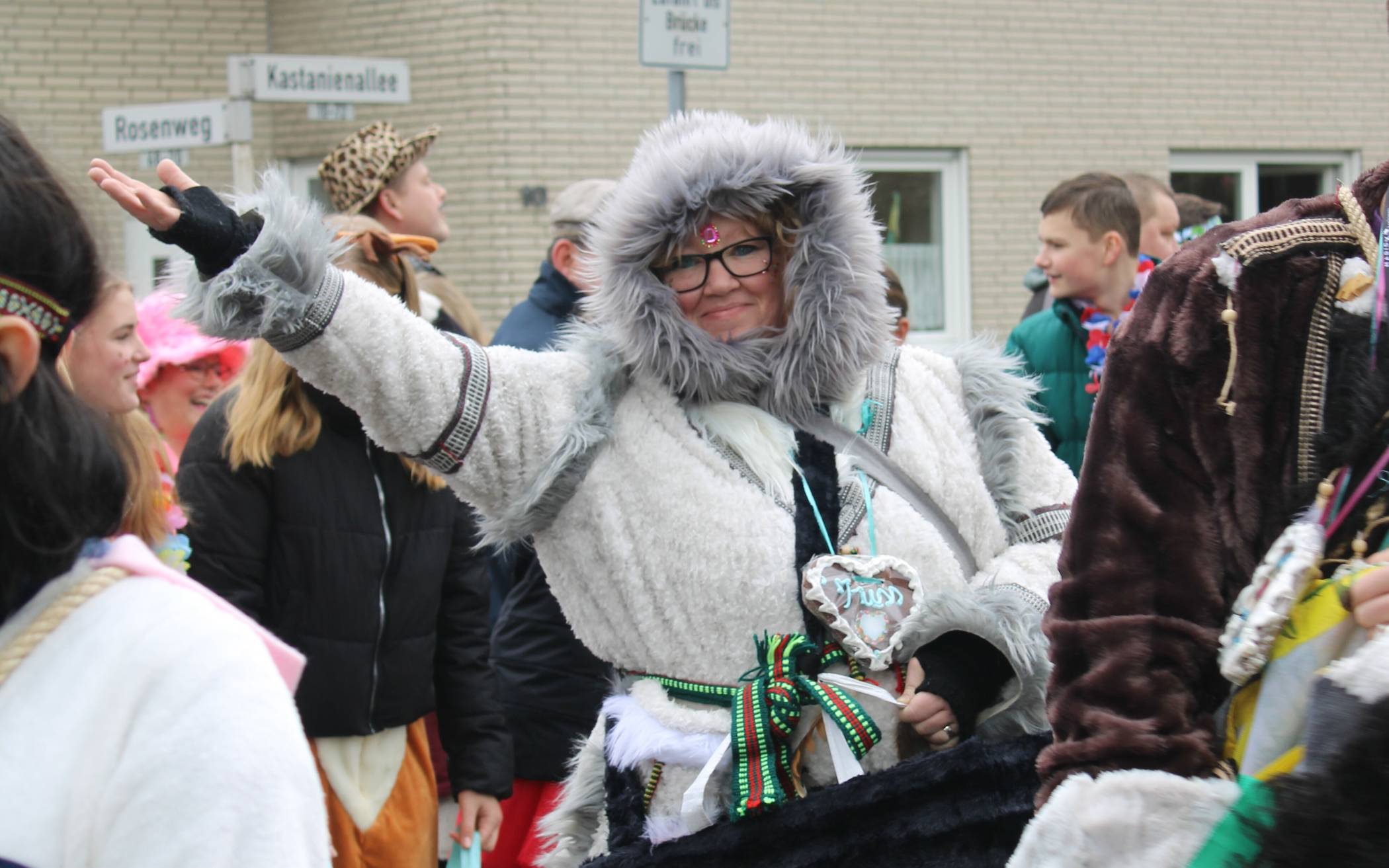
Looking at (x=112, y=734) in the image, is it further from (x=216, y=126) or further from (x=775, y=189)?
(x=216, y=126)

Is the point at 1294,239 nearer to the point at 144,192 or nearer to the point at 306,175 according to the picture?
the point at 144,192

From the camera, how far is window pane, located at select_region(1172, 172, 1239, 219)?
36.8 ft

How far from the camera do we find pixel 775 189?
8.80 ft

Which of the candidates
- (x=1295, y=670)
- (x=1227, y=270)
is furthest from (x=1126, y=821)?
(x=1227, y=270)

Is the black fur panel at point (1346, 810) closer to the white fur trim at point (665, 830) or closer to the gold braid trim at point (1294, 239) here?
the gold braid trim at point (1294, 239)

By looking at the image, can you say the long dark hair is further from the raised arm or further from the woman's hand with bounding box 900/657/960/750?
the woman's hand with bounding box 900/657/960/750

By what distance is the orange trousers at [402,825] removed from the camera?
3.08m

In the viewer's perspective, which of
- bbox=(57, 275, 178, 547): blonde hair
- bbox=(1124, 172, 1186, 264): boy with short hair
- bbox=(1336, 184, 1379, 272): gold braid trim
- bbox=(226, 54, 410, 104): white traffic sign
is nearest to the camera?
bbox=(57, 275, 178, 547): blonde hair

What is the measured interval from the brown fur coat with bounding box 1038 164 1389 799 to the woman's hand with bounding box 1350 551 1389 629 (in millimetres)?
164

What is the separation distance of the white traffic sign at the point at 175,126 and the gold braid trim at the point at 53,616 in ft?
18.4

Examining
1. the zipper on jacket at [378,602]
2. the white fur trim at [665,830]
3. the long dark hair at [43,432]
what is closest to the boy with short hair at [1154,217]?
the zipper on jacket at [378,602]

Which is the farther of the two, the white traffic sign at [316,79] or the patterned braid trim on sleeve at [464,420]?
the white traffic sign at [316,79]

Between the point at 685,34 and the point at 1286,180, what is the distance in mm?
8190

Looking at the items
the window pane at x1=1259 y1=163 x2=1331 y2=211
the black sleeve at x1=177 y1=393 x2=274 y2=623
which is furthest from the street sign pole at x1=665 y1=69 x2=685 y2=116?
the window pane at x1=1259 y1=163 x2=1331 y2=211
